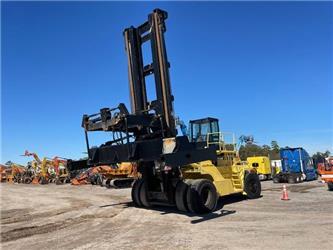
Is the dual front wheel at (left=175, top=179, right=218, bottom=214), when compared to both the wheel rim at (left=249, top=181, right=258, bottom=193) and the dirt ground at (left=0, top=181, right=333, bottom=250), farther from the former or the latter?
the wheel rim at (left=249, top=181, right=258, bottom=193)

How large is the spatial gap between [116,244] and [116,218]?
3808 mm

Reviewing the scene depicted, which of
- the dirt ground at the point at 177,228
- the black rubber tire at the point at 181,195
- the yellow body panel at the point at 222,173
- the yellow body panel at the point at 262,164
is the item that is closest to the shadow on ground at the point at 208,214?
the dirt ground at the point at 177,228

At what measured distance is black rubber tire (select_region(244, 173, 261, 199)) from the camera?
52.4ft

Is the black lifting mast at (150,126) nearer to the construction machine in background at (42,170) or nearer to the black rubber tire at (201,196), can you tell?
the black rubber tire at (201,196)

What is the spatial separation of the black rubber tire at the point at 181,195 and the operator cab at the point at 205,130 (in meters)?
4.09

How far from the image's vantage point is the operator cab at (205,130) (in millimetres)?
16469

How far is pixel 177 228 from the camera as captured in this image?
391 inches

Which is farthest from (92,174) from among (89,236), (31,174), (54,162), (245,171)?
(89,236)

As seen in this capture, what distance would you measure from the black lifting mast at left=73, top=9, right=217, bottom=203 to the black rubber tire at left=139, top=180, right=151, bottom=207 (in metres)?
0.22

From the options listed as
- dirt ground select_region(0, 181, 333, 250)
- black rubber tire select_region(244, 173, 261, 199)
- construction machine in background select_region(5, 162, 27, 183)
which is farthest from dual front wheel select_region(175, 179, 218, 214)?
construction machine in background select_region(5, 162, 27, 183)

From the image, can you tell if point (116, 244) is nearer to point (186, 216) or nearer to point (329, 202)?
point (186, 216)

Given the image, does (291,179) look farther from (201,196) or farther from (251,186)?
(201,196)

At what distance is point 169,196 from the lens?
508 inches

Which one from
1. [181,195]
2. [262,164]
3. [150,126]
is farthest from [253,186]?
[262,164]
